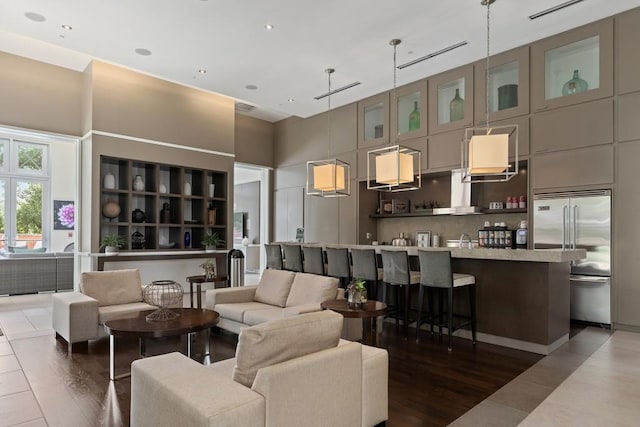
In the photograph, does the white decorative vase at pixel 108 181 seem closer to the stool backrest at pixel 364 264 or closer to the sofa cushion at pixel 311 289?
the sofa cushion at pixel 311 289

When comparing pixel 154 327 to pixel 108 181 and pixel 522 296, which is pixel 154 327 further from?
pixel 108 181

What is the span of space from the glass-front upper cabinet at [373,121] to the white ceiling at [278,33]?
93cm

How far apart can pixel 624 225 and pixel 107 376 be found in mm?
5917

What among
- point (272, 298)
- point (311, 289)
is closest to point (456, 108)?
point (311, 289)

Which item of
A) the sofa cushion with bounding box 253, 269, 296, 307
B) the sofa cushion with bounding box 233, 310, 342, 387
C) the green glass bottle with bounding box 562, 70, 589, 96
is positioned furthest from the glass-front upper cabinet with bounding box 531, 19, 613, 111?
the sofa cushion with bounding box 233, 310, 342, 387

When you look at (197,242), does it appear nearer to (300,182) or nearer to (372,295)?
(300,182)

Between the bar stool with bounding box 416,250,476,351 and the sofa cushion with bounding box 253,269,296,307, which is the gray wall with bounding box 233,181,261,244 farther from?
the bar stool with bounding box 416,250,476,351

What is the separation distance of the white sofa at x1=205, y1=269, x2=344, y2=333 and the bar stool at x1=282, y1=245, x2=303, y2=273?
4.04ft

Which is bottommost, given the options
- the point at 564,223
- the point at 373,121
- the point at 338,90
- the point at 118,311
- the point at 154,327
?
the point at 118,311

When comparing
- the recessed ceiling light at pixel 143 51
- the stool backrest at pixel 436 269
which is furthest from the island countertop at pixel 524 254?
the recessed ceiling light at pixel 143 51

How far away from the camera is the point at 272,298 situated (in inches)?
188

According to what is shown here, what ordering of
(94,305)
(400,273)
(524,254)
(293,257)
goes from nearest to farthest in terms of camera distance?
(524,254) → (94,305) → (400,273) → (293,257)

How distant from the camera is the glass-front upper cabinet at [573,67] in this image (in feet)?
16.6

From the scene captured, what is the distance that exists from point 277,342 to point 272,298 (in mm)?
2862
